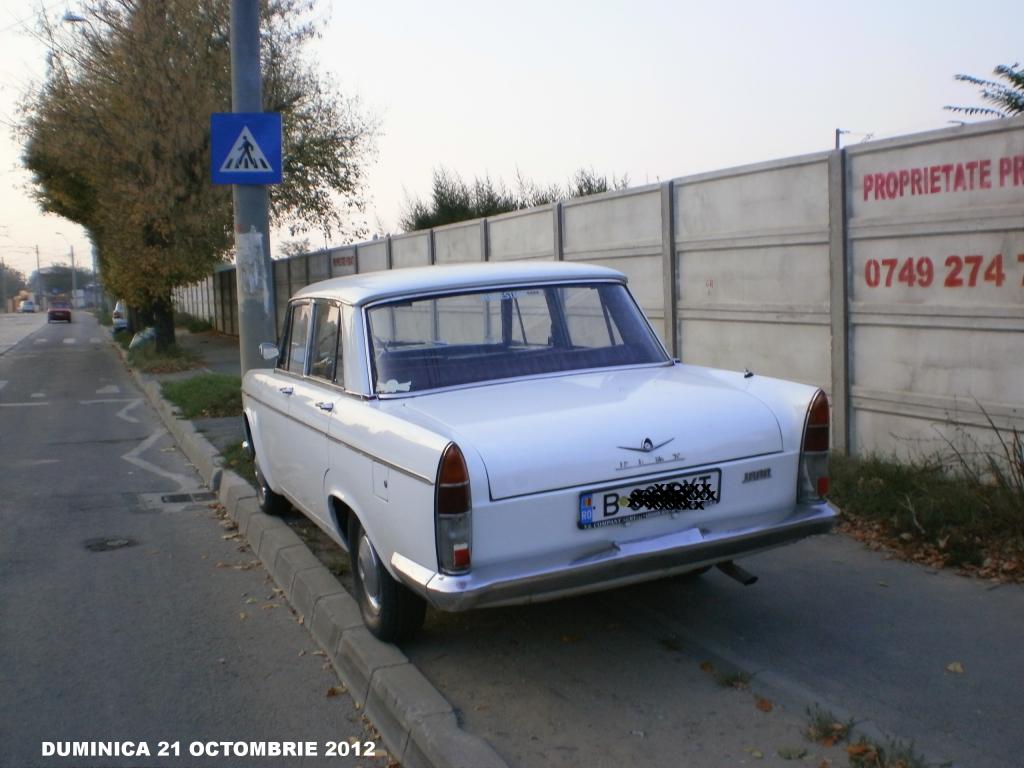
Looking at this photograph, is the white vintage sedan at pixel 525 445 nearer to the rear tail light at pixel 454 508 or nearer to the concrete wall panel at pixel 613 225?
the rear tail light at pixel 454 508

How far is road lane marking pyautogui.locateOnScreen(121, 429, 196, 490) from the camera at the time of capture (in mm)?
9477

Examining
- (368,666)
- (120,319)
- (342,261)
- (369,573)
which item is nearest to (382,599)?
(369,573)

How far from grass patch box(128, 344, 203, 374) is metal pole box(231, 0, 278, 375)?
11200mm

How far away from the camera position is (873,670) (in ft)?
13.5

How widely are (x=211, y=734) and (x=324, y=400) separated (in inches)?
66.0

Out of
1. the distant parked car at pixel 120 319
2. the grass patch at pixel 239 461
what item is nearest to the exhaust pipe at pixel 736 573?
the grass patch at pixel 239 461

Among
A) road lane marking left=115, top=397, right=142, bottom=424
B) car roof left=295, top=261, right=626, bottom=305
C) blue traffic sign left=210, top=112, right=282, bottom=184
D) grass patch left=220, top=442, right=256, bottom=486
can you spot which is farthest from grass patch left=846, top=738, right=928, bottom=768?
road lane marking left=115, top=397, right=142, bottom=424

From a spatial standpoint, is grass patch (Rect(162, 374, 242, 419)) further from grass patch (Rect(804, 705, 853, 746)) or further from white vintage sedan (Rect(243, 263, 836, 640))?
grass patch (Rect(804, 705, 853, 746))

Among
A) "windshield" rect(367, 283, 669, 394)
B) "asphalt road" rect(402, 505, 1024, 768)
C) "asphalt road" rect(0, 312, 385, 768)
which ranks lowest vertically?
"asphalt road" rect(0, 312, 385, 768)

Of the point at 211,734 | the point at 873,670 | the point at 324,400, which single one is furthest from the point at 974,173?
the point at 211,734

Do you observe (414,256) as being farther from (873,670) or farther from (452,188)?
(873,670)

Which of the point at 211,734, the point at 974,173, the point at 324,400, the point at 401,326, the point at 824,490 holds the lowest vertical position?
the point at 211,734

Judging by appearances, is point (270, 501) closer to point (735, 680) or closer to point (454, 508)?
point (454, 508)

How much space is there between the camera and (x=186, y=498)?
8.66 meters
